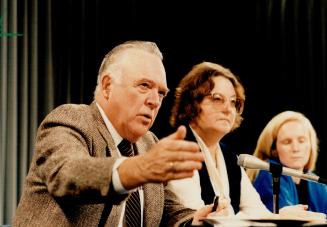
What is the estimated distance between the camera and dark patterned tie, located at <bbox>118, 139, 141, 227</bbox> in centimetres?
158

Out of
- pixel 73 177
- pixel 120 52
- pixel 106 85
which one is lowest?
pixel 73 177

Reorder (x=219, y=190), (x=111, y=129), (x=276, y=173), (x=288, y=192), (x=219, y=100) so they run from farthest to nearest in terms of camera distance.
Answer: (x=288, y=192), (x=219, y=100), (x=219, y=190), (x=276, y=173), (x=111, y=129)

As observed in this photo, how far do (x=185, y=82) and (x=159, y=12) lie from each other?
1572 mm

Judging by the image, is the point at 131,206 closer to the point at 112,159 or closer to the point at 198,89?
the point at 112,159

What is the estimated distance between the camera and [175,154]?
1001 mm

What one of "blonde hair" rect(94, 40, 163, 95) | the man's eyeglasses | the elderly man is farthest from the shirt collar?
the man's eyeglasses

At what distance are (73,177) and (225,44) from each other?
10.6ft

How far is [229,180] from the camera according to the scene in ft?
7.95

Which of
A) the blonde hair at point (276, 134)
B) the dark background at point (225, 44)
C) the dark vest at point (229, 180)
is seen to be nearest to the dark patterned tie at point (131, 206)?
the dark vest at point (229, 180)

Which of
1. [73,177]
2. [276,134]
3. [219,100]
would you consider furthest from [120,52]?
[276,134]

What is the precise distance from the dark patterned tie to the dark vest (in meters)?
0.73

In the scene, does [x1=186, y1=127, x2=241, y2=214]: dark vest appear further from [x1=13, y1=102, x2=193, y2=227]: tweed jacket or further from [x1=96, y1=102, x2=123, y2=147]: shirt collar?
[x1=96, y1=102, x2=123, y2=147]: shirt collar

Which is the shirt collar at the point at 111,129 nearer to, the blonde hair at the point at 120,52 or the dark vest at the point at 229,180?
the blonde hair at the point at 120,52

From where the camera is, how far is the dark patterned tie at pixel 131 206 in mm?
1577
